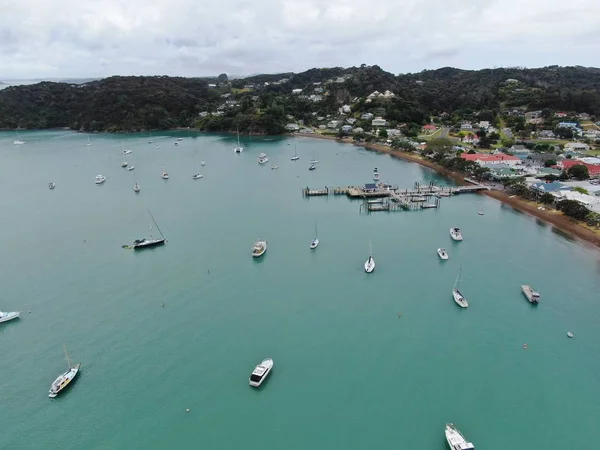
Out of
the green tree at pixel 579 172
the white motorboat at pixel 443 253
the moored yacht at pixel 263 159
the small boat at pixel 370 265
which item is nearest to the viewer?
the small boat at pixel 370 265

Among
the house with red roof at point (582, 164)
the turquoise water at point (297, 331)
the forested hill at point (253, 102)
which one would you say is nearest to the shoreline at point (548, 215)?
the turquoise water at point (297, 331)

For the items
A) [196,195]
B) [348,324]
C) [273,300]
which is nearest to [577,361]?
[348,324]

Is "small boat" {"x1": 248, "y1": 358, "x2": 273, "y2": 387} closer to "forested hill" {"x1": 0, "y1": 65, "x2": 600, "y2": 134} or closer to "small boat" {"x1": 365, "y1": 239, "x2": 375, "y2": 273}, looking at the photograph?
"small boat" {"x1": 365, "y1": 239, "x2": 375, "y2": 273}

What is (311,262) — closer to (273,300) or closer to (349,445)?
(273,300)

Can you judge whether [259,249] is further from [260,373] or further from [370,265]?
[260,373]

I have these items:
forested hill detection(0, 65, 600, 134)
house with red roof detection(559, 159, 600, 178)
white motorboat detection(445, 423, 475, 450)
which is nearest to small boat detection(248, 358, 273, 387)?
white motorboat detection(445, 423, 475, 450)

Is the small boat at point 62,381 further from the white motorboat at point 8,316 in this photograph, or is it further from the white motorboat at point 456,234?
the white motorboat at point 456,234

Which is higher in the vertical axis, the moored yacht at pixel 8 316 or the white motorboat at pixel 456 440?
the moored yacht at pixel 8 316
